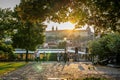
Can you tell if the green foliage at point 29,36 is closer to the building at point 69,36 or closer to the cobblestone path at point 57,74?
the cobblestone path at point 57,74

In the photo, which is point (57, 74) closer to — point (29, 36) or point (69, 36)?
point (29, 36)

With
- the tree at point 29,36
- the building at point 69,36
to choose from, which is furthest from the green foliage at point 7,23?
the building at point 69,36

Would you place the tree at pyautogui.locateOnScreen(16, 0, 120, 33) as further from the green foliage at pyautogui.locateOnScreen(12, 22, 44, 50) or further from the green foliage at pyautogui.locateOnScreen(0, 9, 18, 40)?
the green foliage at pyautogui.locateOnScreen(12, 22, 44, 50)

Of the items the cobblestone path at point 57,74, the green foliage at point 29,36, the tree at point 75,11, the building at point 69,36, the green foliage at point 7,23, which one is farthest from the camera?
the building at point 69,36

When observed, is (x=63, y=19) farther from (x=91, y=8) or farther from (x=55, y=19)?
(x=91, y=8)

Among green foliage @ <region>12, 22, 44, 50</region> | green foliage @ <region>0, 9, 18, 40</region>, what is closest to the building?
green foliage @ <region>12, 22, 44, 50</region>

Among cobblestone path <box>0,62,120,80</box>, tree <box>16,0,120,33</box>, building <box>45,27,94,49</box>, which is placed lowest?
cobblestone path <box>0,62,120,80</box>

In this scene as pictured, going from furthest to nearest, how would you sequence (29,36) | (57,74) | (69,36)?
(69,36) < (29,36) < (57,74)

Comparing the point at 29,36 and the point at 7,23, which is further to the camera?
the point at 29,36

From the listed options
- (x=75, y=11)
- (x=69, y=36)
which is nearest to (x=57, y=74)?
(x=75, y=11)

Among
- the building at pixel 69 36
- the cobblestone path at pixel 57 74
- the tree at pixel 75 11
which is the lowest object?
the cobblestone path at pixel 57 74

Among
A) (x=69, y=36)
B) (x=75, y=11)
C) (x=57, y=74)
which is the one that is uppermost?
(x=69, y=36)

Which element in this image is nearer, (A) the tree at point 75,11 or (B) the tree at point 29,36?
(A) the tree at point 75,11

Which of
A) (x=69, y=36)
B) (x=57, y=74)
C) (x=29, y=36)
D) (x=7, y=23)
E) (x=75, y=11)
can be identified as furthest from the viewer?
(x=69, y=36)
